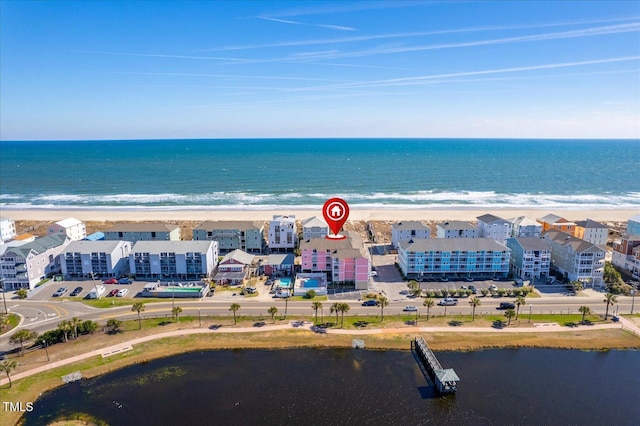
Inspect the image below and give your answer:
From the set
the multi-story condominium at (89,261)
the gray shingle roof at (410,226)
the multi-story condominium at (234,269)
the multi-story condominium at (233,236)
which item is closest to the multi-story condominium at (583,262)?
the gray shingle roof at (410,226)

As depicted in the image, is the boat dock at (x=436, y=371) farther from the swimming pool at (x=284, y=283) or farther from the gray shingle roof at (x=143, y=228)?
the gray shingle roof at (x=143, y=228)

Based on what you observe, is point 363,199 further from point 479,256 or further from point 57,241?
point 57,241

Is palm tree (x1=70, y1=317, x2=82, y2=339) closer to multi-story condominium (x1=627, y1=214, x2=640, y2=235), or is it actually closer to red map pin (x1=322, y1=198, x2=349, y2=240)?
red map pin (x1=322, y1=198, x2=349, y2=240)

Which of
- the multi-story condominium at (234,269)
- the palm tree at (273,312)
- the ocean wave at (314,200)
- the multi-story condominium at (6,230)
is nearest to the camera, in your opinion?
the palm tree at (273,312)

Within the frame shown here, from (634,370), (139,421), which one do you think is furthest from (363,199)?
(139,421)

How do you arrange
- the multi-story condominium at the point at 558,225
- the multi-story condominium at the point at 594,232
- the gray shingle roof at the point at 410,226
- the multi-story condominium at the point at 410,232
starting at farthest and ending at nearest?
1. the multi-story condominium at the point at 558,225
2. the multi-story condominium at the point at 594,232
3. the gray shingle roof at the point at 410,226
4. the multi-story condominium at the point at 410,232

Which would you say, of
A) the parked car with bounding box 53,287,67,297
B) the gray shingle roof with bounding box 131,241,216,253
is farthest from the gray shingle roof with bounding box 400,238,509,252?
the parked car with bounding box 53,287,67,297
